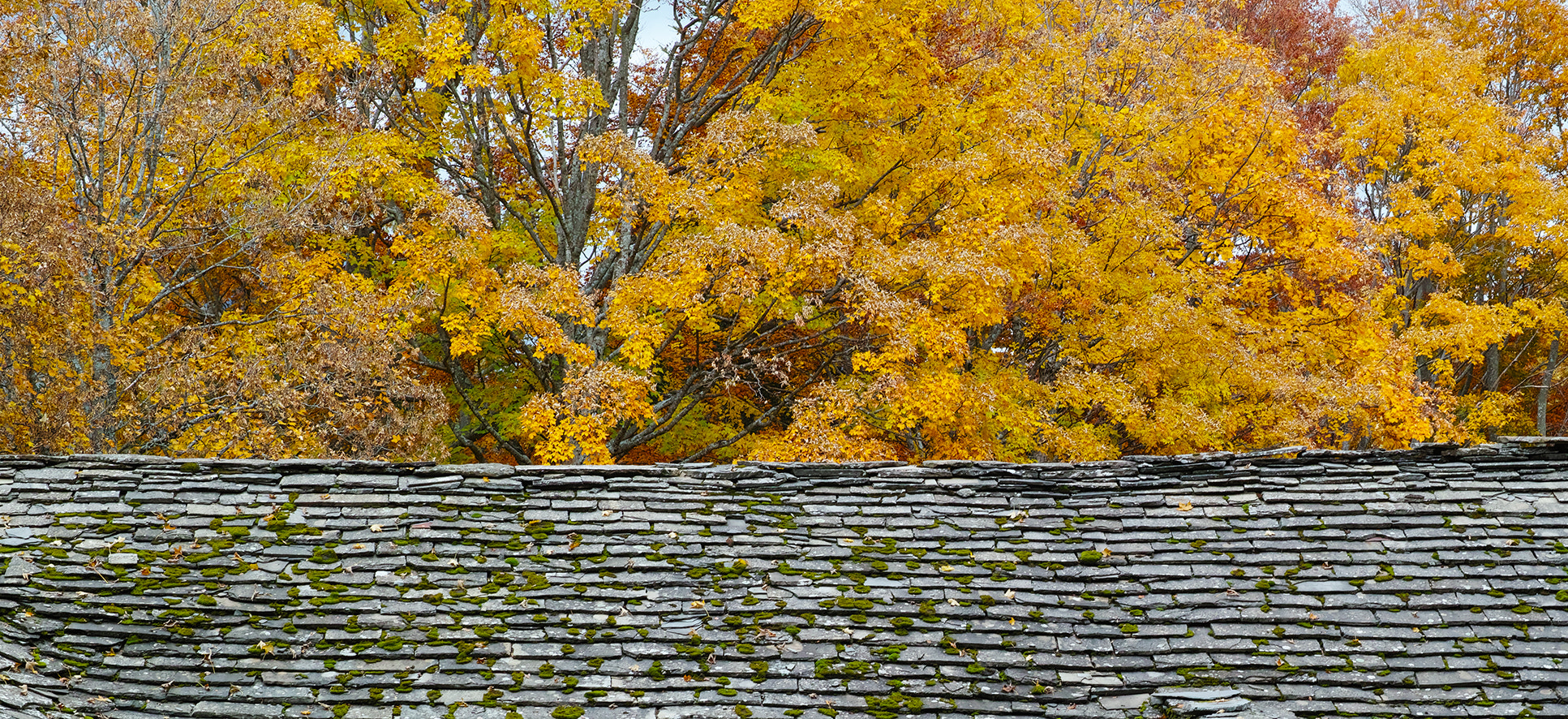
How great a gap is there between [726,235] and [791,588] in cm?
932

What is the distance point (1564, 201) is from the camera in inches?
902

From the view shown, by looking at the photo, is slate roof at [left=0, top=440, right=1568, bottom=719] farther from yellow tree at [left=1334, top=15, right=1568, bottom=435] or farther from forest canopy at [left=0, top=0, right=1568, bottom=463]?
yellow tree at [left=1334, top=15, right=1568, bottom=435]

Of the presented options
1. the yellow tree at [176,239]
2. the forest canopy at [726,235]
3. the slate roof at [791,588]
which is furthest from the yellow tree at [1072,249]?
the slate roof at [791,588]

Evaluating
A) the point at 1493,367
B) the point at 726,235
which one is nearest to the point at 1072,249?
the point at 726,235

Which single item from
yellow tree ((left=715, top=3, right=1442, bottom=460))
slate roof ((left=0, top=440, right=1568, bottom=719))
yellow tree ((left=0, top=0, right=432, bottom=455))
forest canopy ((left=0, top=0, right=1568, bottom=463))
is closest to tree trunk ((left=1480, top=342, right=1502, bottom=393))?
forest canopy ((left=0, top=0, right=1568, bottom=463))

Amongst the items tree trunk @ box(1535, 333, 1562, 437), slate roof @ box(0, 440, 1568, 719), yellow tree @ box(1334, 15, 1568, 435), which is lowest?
slate roof @ box(0, 440, 1568, 719)

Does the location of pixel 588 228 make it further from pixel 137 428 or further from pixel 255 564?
pixel 255 564

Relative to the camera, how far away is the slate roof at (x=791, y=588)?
7.79 metres

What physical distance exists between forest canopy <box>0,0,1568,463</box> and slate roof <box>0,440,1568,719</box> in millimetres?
6863

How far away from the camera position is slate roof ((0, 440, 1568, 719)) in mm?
7789

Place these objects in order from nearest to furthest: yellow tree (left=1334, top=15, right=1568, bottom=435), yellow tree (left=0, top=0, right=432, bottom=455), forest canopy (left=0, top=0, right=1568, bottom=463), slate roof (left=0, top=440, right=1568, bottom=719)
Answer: slate roof (left=0, top=440, right=1568, bottom=719) → yellow tree (left=0, top=0, right=432, bottom=455) → forest canopy (left=0, top=0, right=1568, bottom=463) → yellow tree (left=1334, top=15, right=1568, bottom=435)

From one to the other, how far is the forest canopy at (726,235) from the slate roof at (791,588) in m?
6.86

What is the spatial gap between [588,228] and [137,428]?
8153 mm

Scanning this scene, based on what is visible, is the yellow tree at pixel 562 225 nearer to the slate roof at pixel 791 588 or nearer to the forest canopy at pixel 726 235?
the forest canopy at pixel 726 235
